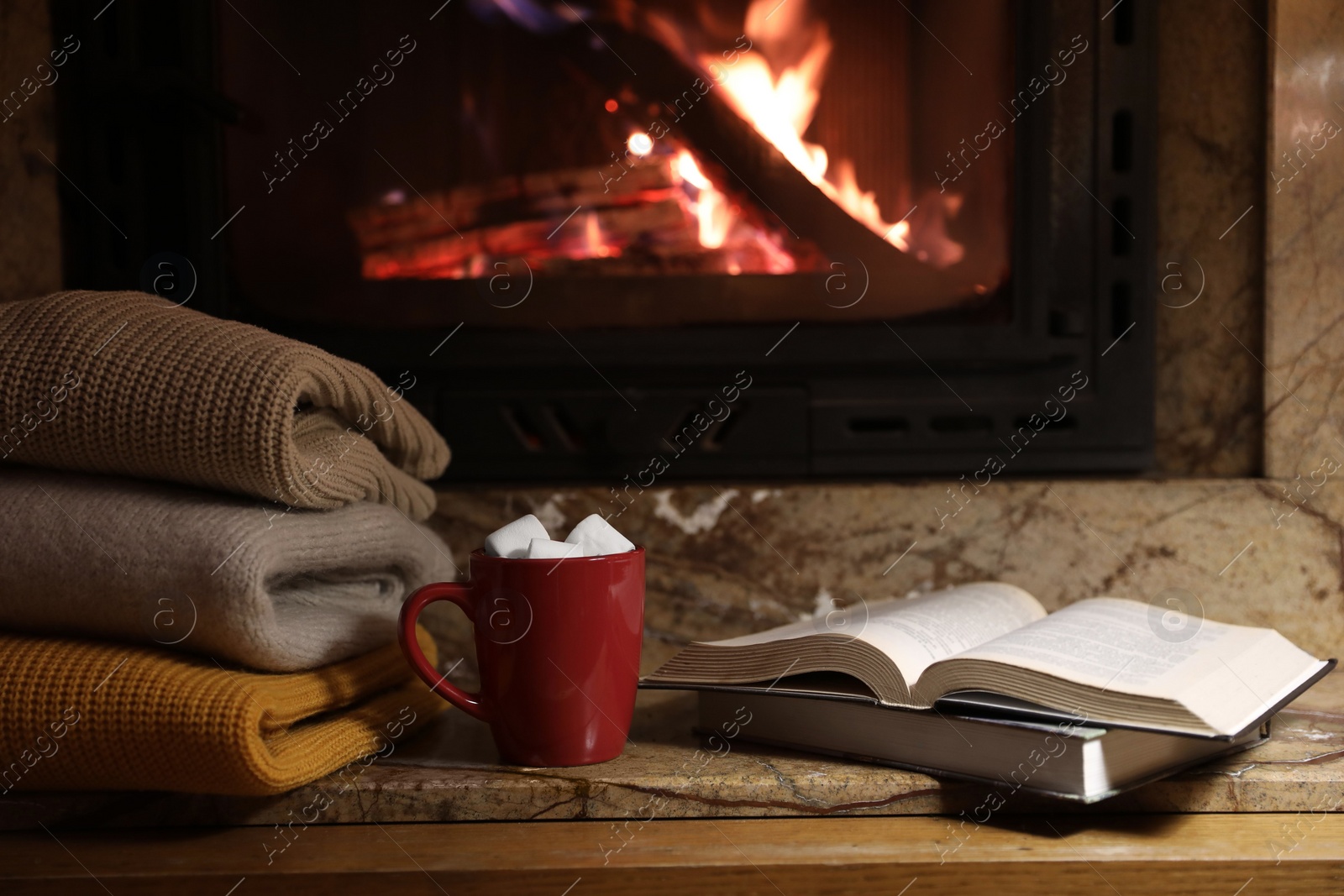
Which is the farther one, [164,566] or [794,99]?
[794,99]

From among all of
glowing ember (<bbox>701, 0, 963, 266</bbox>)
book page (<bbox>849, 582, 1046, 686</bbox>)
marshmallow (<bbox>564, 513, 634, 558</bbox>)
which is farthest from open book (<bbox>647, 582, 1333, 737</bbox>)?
glowing ember (<bbox>701, 0, 963, 266</bbox>)

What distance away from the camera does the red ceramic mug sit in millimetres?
616

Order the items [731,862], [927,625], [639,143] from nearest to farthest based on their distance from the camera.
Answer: [731,862] < [927,625] < [639,143]

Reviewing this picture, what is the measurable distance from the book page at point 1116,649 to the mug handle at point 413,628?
0.29m

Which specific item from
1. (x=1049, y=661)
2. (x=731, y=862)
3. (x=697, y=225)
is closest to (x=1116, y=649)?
(x=1049, y=661)

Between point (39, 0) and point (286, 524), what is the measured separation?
632mm

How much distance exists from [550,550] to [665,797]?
16cm

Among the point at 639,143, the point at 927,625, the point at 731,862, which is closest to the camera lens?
the point at 731,862

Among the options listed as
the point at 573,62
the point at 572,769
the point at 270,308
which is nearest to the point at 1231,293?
the point at 573,62

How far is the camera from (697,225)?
0.99m

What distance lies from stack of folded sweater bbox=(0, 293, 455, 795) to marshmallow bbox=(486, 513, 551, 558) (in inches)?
3.9

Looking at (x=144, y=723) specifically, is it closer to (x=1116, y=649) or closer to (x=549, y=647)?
(x=549, y=647)

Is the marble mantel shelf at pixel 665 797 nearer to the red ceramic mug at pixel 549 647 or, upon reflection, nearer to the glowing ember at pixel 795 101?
the red ceramic mug at pixel 549 647

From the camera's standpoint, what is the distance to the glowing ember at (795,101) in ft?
3.20
